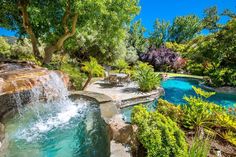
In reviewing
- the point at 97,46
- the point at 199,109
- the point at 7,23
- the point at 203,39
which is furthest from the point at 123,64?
the point at 199,109

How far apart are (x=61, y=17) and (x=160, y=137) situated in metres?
10.4

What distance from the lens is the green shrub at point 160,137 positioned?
341 cm

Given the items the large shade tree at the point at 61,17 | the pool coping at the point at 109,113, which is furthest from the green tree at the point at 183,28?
the pool coping at the point at 109,113

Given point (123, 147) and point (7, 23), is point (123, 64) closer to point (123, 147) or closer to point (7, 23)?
point (7, 23)

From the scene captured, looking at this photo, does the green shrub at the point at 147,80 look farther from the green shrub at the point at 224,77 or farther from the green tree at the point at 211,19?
the green shrub at the point at 224,77

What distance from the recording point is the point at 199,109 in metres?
4.95

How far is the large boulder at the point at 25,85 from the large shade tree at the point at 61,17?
3432 millimetres

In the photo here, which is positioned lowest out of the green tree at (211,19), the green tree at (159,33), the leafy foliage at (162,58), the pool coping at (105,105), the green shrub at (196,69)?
the pool coping at (105,105)

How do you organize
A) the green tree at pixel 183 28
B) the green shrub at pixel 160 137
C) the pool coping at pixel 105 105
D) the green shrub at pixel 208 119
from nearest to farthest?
the green shrub at pixel 160 137 → the green shrub at pixel 208 119 → the pool coping at pixel 105 105 → the green tree at pixel 183 28

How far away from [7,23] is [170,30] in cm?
3636

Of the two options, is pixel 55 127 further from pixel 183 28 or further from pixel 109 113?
pixel 183 28

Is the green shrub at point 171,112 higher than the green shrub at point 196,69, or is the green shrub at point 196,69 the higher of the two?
the green shrub at point 196,69

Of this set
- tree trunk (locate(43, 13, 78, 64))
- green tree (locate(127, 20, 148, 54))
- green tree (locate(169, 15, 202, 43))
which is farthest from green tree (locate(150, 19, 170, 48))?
tree trunk (locate(43, 13, 78, 64))

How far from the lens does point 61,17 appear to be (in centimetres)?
1191
